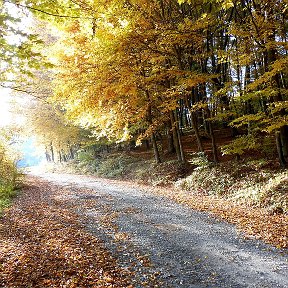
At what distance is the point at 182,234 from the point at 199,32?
9308mm

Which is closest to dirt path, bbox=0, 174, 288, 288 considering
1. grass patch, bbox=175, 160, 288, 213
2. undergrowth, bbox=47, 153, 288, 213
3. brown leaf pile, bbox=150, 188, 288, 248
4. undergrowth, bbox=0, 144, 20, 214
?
brown leaf pile, bbox=150, 188, 288, 248

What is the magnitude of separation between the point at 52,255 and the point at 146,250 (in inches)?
80.6

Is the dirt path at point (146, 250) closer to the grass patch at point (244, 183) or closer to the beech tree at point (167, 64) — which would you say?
the grass patch at point (244, 183)

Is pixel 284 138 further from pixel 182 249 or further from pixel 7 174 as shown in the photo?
pixel 7 174

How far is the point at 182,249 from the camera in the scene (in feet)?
22.0

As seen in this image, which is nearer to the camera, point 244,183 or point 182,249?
point 182,249

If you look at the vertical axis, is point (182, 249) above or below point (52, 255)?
below

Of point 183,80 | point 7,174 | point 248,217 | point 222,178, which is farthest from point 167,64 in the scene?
point 7,174

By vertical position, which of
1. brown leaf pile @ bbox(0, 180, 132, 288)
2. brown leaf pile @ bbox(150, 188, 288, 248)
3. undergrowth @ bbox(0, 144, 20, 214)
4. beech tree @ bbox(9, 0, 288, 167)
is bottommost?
brown leaf pile @ bbox(150, 188, 288, 248)

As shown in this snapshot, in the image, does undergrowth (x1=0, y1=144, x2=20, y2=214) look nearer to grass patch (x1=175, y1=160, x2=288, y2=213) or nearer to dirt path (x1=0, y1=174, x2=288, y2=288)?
dirt path (x1=0, y1=174, x2=288, y2=288)

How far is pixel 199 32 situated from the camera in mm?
13320

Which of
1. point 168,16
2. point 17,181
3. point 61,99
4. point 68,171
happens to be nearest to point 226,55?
point 168,16

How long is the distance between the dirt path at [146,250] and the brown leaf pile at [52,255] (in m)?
0.02

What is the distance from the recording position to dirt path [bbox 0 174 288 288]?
17.6ft
